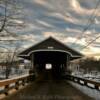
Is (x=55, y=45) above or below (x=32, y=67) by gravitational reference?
above

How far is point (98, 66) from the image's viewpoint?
120188mm

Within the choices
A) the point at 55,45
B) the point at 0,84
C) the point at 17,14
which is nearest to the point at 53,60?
the point at 55,45

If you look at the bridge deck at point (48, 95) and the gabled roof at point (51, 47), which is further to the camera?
→ the gabled roof at point (51, 47)

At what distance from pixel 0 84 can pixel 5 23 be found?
243 inches

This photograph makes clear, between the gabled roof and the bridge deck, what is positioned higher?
the gabled roof

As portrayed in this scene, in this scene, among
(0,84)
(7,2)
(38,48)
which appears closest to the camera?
(0,84)

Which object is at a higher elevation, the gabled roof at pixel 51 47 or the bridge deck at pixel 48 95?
the gabled roof at pixel 51 47

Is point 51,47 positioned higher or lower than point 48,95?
higher

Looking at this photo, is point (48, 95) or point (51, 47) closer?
point (48, 95)

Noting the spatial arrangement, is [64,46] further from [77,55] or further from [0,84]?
[0,84]

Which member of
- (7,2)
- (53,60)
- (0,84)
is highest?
(7,2)

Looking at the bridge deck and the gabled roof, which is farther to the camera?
the gabled roof

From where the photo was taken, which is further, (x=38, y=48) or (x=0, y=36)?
(x=38, y=48)

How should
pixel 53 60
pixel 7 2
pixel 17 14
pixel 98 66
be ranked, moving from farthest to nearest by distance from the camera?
pixel 98 66 → pixel 53 60 → pixel 17 14 → pixel 7 2
